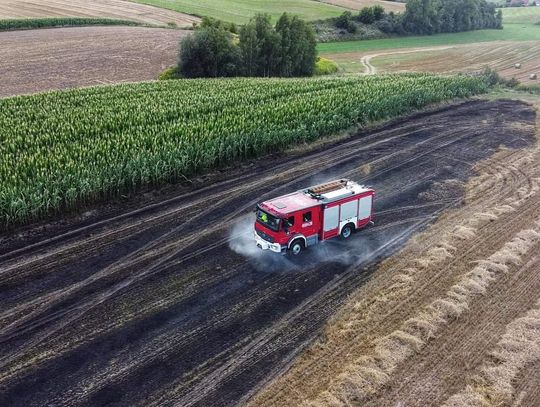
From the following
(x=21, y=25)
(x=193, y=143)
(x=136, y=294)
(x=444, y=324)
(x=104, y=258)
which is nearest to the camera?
(x=444, y=324)

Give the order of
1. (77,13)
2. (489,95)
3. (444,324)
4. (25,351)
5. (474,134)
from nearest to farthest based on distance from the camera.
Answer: (25,351)
(444,324)
(474,134)
(489,95)
(77,13)

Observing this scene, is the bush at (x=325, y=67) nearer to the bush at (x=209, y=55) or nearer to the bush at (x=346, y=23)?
the bush at (x=209, y=55)

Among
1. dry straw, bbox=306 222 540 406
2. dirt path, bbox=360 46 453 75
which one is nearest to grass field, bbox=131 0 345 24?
dirt path, bbox=360 46 453 75

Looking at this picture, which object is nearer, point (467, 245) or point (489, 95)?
point (467, 245)

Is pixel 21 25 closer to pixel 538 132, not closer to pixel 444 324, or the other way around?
pixel 538 132

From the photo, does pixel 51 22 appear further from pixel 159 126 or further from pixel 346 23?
pixel 159 126

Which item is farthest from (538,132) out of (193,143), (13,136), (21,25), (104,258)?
(21,25)

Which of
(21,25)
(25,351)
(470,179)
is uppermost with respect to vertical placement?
(21,25)
